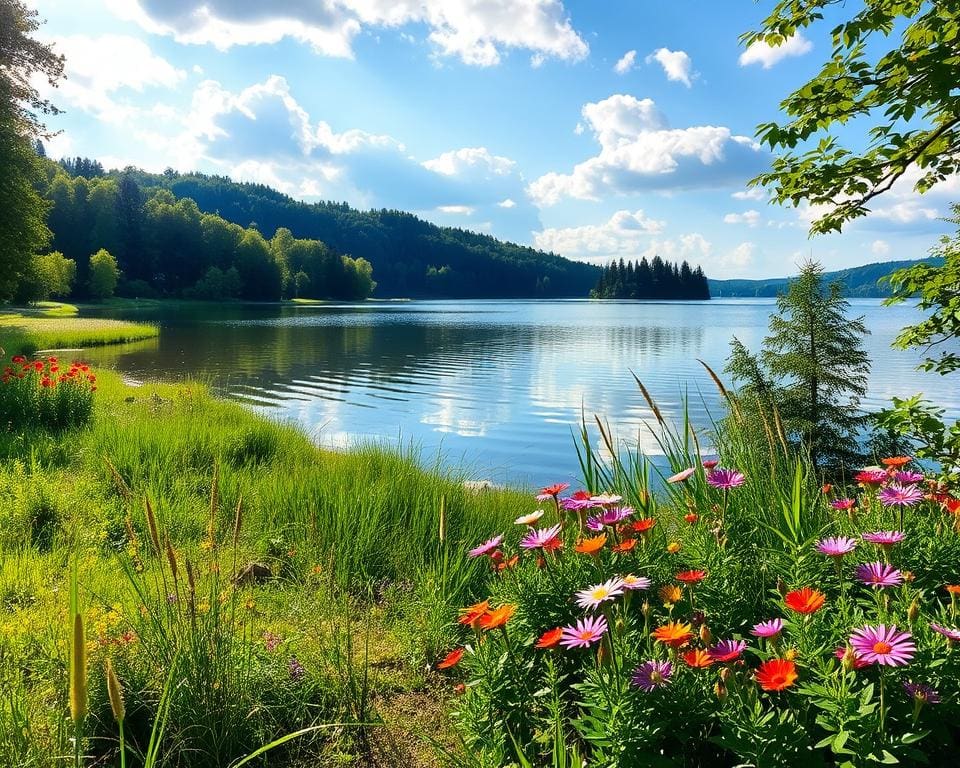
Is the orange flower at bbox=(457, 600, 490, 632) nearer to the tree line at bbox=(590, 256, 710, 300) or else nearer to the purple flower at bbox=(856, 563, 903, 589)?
the purple flower at bbox=(856, 563, 903, 589)

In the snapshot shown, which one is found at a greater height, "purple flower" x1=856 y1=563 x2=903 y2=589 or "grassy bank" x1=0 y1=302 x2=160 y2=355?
"purple flower" x1=856 y1=563 x2=903 y2=589

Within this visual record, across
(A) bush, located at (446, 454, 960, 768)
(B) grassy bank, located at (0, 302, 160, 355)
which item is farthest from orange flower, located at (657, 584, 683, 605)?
(B) grassy bank, located at (0, 302, 160, 355)

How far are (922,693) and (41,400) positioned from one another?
11135 mm

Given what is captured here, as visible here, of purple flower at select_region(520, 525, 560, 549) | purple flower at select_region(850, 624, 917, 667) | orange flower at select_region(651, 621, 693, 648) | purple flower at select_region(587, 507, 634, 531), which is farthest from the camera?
purple flower at select_region(587, 507, 634, 531)

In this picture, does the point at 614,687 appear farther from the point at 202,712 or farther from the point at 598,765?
the point at 202,712

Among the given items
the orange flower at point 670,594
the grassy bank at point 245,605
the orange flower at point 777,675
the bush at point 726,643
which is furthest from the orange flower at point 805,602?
the grassy bank at point 245,605

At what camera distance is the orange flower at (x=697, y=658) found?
1612mm

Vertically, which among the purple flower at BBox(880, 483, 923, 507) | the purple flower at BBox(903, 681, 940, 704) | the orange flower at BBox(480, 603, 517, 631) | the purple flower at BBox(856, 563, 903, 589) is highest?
the purple flower at BBox(880, 483, 923, 507)

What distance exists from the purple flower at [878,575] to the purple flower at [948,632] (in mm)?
134

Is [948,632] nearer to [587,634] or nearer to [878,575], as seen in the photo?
[878,575]

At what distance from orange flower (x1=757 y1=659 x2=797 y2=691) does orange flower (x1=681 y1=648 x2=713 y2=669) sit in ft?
0.39

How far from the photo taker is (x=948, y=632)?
154 centimetres

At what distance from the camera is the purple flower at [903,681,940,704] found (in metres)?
1.42

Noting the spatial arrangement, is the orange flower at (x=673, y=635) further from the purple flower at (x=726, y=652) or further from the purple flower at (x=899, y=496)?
the purple flower at (x=899, y=496)
